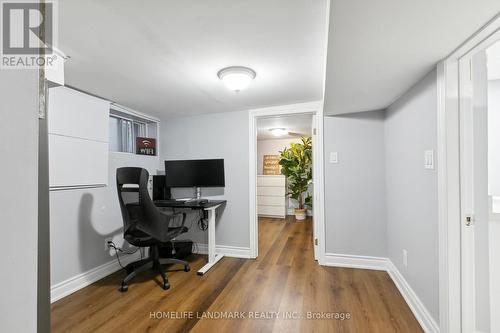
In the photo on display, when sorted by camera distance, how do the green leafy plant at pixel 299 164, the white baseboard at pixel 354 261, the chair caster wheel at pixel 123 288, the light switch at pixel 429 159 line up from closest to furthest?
the light switch at pixel 429 159
the chair caster wheel at pixel 123 288
the white baseboard at pixel 354 261
the green leafy plant at pixel 299 164

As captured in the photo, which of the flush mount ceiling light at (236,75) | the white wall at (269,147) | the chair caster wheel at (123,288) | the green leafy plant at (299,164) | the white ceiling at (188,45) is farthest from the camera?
the white wall at (269,147)

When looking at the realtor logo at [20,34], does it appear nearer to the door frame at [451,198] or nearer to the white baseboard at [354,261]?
the door frame at [451,198]

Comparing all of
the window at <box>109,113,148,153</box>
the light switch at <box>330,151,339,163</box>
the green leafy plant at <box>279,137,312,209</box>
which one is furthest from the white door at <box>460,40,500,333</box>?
the green leafy plant at <box>279,137,312,209</box>

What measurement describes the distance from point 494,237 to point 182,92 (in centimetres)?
282

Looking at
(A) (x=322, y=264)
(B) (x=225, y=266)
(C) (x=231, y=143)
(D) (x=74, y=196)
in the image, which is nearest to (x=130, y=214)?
(D) (x=74, y=196)

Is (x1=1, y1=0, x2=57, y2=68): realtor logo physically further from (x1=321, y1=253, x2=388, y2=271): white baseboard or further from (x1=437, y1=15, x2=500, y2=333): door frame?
(x1=321, y1=253, x2=388, y2=271): white baseboard

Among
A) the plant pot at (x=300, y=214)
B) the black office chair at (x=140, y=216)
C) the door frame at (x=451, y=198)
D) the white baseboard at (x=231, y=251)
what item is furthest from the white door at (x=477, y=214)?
the plant pot at (x=300, y=214)

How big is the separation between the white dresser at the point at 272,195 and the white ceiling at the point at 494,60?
3853 mm

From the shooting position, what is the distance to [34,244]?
1.35 feet

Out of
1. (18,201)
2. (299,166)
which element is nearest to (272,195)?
(299,166)

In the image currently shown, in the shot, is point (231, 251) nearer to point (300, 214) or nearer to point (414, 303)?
point (414, 303)

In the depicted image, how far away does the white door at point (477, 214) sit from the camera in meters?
1.36

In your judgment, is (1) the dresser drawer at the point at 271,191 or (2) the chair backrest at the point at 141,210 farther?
(1) the dresser drawer at the point at 271,191

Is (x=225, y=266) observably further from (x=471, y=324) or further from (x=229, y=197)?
(x=471, y=324)
